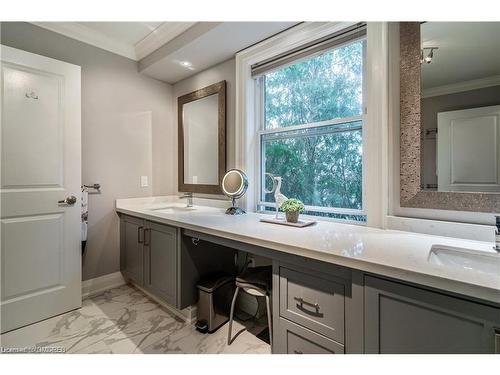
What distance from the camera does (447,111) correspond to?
1232 mm

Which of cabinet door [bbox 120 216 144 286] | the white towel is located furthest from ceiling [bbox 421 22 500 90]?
the white towel

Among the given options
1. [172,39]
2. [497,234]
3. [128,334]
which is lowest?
[128,334]

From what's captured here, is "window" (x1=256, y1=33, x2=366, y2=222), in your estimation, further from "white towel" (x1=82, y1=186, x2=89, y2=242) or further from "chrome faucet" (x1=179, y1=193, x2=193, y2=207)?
"white towel" (x1=82, y1=186, x2=89, y2=242)

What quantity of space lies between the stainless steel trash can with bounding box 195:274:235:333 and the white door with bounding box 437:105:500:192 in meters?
1.53

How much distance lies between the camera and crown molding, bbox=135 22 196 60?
2.02 meters

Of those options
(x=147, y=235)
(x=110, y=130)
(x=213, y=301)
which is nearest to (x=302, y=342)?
(x=213, y=301)

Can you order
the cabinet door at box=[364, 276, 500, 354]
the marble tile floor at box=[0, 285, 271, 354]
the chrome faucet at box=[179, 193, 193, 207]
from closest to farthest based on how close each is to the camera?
1. the cabinet door at box=[364, 276, 500, 354]
2. the marble tile floor at box=[0, 285, 271, 354]
3. the chrome faucet at box=[179, 193, 193, 207]

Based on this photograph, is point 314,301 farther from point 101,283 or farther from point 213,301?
point 101,283

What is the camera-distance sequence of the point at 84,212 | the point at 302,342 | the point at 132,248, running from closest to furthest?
the point at 302,342
the point at 84,212
the point at 132,248

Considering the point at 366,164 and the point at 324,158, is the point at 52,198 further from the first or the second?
the point at 366,164

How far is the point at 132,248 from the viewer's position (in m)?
2.23

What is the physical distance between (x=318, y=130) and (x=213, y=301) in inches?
58.8

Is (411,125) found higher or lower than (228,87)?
lower
